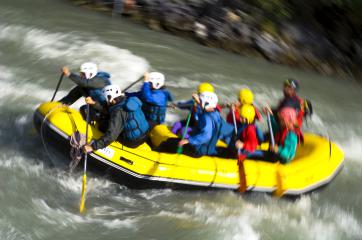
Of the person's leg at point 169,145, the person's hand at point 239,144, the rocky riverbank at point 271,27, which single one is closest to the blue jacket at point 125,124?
the person's leg at point 169,145

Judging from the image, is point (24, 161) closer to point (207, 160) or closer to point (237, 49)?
point (207, 160)

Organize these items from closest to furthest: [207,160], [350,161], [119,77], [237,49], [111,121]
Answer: [111,121] < [207,160] < [350,161] < [119,77] < [237,49]

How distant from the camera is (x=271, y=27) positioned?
12.2m

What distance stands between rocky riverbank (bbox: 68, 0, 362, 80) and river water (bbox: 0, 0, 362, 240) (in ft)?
1.13

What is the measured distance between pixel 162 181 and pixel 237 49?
6.00 meters

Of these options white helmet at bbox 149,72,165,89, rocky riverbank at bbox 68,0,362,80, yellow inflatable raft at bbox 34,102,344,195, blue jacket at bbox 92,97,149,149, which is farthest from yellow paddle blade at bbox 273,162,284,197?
rocky riverbank at bbox 68,0,362,80

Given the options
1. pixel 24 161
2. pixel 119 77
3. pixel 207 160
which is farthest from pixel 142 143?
pixel 119 77

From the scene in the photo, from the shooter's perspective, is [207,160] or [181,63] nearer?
[207,160]

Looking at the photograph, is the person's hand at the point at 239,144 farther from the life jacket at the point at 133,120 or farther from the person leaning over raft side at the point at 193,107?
the life jacket at the point at 133,120

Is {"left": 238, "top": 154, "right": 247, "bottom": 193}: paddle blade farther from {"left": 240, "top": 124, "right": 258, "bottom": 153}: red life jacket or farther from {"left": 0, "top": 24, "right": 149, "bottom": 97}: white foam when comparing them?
{"left": 0, "top": 24, "right": 149, "bottom": 97}: white foam

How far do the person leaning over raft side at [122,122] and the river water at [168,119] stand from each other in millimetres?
745

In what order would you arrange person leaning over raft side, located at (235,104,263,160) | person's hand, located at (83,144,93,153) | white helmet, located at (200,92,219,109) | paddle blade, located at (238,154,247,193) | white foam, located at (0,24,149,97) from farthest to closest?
white foam, located at (0,24,149,97)
paddle blade, located at (238,154,247,193)
person leaning over raft side, located at (235,104,263,160)
white helmet, located at (200,92,219,109)
person's hand, located at (83,144,93,153)

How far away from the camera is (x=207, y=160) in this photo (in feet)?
22.4

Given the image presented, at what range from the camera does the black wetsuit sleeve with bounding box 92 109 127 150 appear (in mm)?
6297
